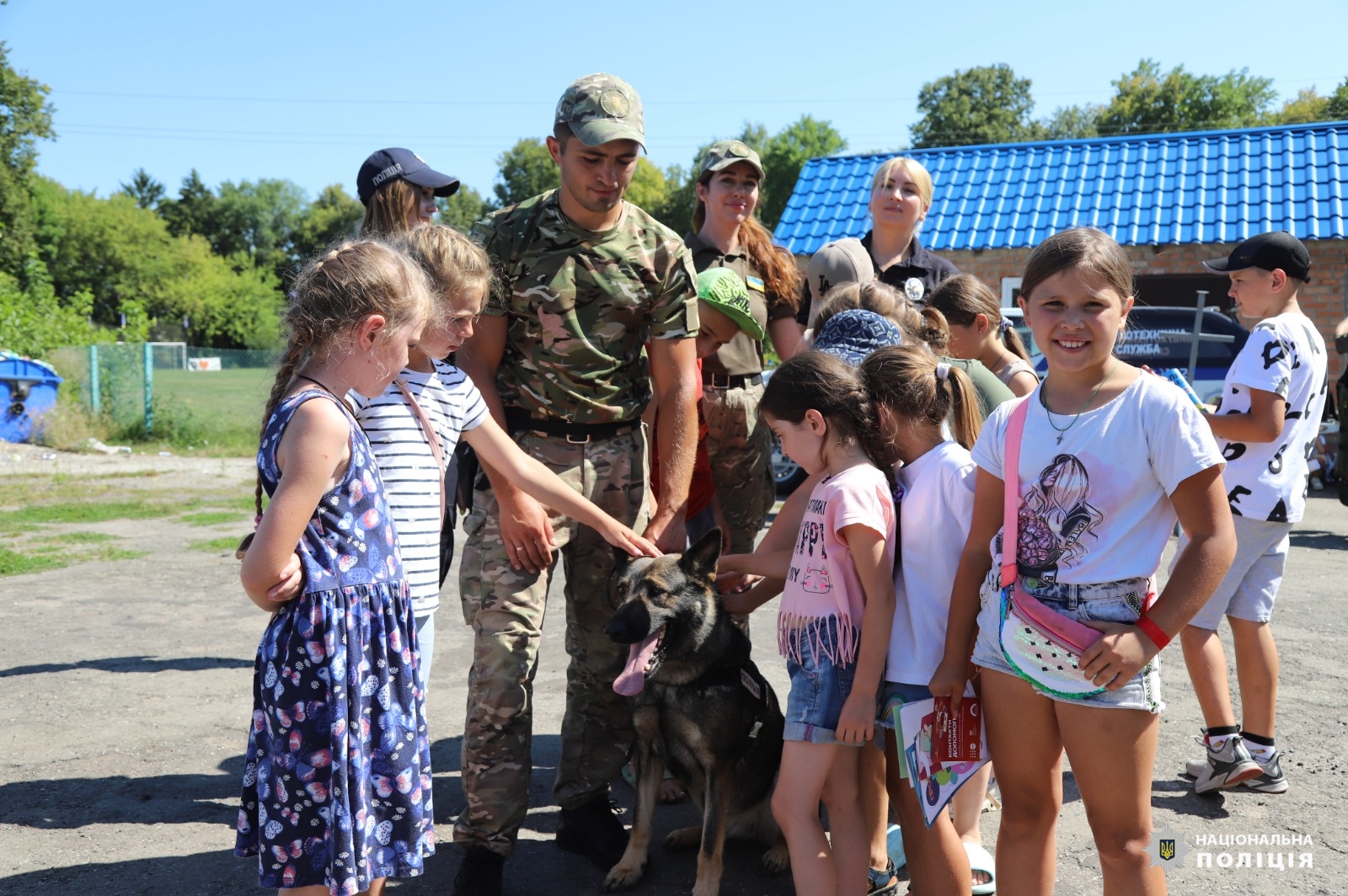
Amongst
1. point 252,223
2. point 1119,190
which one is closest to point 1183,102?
point 1119,190

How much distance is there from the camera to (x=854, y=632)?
292 cm

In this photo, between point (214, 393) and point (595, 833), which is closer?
point (595, 833)

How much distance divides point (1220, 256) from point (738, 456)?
48.2 ft

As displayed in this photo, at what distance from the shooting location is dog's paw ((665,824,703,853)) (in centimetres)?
374

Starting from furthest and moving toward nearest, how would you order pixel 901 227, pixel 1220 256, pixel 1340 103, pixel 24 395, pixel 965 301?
pixel 1340 103 < pixel 24 395 < pixel 1220 256 < pixel 901 227 < pixel 965 301

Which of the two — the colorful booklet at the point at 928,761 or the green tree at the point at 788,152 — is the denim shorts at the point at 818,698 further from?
the green tree at the point at 788,152

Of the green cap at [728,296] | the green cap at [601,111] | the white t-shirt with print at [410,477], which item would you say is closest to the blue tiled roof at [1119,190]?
the green cap at [728,296]

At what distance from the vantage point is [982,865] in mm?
3424

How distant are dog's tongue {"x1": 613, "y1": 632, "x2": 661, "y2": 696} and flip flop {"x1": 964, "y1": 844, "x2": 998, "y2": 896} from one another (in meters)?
1.25

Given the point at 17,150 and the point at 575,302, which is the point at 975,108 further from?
the point at 575,302

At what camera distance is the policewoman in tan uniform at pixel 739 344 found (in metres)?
4.70

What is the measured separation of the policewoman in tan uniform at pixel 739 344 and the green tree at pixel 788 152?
165 feet

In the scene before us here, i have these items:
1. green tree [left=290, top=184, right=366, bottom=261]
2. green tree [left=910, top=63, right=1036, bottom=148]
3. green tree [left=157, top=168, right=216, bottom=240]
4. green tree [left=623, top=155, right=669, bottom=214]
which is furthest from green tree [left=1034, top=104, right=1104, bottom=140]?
green tree [left=157, top=168, right=216, bottom=240]

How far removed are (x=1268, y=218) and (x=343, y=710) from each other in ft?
57.1
